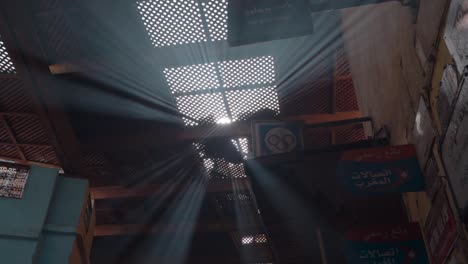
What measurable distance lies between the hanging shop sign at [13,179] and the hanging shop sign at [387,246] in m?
4.96

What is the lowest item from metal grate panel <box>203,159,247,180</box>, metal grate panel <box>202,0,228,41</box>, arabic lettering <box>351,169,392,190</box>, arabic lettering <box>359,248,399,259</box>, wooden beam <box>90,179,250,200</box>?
arabic lettering <box>359,248,399,259</box>

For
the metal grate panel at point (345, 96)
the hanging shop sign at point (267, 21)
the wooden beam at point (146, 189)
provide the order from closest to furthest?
the hanging shop sign at point (267, 21) → the metal grate panel at point (345, 96) → the wooden beam at point (146, 189)

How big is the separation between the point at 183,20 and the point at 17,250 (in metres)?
4.12

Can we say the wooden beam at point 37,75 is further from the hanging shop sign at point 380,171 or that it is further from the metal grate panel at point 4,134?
the hanging shop sign at point 380,171

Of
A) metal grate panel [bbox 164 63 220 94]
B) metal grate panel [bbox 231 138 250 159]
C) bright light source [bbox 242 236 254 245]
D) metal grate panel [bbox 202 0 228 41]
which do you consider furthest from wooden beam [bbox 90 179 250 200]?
metal grate panel [bbox 202 0 228 41]

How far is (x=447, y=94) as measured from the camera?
128 inches

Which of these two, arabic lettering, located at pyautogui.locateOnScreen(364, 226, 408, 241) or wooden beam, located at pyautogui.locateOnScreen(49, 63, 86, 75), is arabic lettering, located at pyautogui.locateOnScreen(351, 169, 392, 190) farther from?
wooden beam, located at pyautogui.locateOnScreen(49, 63, 86, 75)

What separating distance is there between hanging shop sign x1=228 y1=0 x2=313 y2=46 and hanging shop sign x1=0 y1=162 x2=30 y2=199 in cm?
455

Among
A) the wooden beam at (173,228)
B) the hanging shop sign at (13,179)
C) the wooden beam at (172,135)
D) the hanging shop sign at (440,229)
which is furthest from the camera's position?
the wooden beam at (173,228)

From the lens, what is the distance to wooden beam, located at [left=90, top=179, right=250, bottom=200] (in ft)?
31.9

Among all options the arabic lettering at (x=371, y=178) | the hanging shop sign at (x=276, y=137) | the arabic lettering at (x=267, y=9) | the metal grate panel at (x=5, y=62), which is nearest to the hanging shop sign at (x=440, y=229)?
the arabic lettering at (x=371, y=178)

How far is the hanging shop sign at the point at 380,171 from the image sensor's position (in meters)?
4.00

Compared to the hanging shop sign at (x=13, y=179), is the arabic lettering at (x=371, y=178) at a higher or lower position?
lower

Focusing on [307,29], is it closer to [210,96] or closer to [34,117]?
[210,96]
